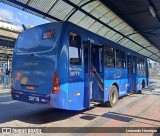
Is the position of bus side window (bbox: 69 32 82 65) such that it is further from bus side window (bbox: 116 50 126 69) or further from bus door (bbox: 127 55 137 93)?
bus door (bbox: 127 55 137 93)

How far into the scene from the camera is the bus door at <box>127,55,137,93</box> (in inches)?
551

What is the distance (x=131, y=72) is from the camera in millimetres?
14523

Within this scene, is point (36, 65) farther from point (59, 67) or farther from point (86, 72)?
point (86, 72)

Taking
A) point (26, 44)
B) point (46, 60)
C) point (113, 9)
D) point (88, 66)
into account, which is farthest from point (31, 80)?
point (113, 9)

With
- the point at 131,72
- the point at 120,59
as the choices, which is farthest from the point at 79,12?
the point at 131,72

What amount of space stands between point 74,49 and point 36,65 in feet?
4.75

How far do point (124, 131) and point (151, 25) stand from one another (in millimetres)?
11170

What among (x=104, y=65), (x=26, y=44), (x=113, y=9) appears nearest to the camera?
(x=26, y=44)

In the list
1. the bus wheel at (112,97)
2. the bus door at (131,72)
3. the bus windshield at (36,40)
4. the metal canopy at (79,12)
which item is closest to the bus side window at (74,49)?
the bus windshield at (36,40)

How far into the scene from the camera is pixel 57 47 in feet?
23.4

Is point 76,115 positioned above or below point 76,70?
below

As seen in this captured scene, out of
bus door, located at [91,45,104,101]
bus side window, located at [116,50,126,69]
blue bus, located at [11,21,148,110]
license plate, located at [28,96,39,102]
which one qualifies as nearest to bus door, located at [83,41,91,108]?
blue bus, located at [11,21,148,110]

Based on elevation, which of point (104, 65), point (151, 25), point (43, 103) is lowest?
point (43, 103)

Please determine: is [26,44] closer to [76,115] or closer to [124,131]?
[76,115]
